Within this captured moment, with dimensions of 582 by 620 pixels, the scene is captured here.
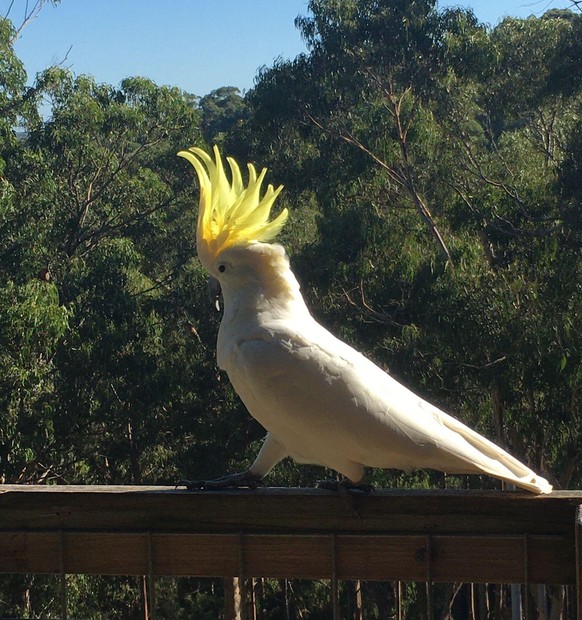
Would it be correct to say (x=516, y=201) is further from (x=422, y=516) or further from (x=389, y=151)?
(x=422, y=516)

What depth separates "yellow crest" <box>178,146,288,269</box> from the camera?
1.85 meters

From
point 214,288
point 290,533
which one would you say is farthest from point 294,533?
point 214,288

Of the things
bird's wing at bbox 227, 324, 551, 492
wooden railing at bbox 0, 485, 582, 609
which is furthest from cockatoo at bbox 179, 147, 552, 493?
wooden railing at bbox 0, 485, 582, 609

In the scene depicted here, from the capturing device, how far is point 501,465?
154cm

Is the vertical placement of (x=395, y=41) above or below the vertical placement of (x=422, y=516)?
above

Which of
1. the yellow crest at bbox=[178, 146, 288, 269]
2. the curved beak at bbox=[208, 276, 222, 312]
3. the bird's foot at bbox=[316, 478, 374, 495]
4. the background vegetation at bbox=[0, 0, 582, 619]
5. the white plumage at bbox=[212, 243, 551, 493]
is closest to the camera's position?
the bird's foot at bbox=[316, 478, 374, 495]

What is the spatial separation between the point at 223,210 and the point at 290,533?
2.50 feet

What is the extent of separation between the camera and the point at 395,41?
935cm

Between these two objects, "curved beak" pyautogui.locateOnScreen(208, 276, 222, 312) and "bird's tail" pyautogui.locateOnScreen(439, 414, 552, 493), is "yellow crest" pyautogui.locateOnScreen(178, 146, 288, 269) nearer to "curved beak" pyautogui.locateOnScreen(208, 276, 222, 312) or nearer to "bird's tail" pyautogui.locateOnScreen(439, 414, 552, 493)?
"curved beak" pyautogui.locateOnScreen(208, 276, 222, 312)

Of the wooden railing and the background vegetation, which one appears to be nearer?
the wooden railing

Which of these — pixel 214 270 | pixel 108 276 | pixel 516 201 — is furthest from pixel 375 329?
pixel 214 270

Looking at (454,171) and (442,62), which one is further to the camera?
(442,62)

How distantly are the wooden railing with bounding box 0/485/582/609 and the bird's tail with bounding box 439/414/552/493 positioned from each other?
4 cm

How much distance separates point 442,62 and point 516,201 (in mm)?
2992
